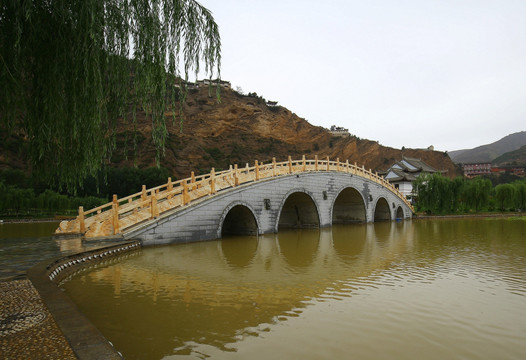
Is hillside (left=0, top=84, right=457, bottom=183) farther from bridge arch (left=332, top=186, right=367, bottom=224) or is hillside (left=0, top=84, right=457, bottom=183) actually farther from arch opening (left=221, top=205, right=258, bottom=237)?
arch opening (left=221, top=205, right=258, bottom=237)

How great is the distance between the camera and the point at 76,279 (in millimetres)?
7070

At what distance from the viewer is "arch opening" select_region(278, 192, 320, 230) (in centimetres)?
1876

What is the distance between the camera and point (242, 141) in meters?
49.1

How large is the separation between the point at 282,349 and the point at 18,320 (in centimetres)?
281

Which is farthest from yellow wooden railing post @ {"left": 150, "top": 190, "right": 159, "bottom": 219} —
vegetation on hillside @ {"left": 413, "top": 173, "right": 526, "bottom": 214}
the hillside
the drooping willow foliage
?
the hillside

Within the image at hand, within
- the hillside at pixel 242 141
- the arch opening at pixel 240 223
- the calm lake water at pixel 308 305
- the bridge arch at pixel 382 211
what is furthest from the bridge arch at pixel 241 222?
the hillside at pixel 242 141

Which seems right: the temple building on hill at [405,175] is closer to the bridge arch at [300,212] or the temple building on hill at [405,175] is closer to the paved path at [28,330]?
the bridge arch at [300,212]

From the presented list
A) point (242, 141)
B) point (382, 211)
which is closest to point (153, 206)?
point (382, 211)

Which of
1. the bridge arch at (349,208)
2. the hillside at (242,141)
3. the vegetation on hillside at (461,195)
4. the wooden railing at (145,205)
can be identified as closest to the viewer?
the wooden railing at (145,205)

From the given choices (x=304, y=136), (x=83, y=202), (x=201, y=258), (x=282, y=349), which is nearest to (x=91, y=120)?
(x=282, y=349)

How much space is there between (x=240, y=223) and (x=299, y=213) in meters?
5.08

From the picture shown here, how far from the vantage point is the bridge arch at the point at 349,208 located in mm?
22828

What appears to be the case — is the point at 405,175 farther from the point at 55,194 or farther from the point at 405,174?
the point at 55,194

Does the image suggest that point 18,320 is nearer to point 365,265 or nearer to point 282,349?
point 282,349
